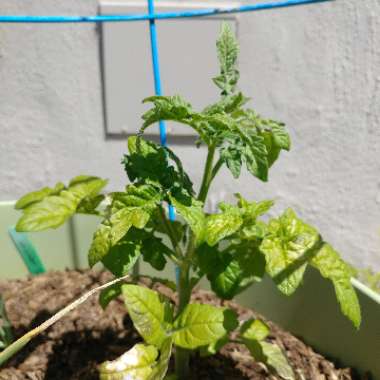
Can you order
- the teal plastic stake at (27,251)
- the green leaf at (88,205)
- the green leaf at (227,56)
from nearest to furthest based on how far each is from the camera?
the green leaf at (227,56)
the green leaf at (88,205)
the teal plastic stake at (27,251)

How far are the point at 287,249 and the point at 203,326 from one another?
0.61 feet

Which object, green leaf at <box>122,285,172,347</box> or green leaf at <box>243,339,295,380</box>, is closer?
green leaf at <box>122,285,172,347</box>

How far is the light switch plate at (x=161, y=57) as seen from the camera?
1423mm

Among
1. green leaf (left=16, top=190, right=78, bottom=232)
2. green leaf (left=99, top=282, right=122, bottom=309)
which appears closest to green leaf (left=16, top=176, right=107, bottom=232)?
green leaf (left=16, top=190, right=78, bottom=232)

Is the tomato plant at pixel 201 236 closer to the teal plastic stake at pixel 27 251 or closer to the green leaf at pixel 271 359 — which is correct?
the green leaf at pixel 271 359

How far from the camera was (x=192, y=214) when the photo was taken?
0.81 meters

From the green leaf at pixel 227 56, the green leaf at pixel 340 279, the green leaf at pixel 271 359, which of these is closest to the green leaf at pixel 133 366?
the green leaf at pixel 271 359

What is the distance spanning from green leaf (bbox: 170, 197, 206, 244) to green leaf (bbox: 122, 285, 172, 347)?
0.49 feet

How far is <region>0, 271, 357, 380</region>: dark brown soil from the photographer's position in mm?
1109

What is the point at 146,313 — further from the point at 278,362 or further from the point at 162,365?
the point at 278,362

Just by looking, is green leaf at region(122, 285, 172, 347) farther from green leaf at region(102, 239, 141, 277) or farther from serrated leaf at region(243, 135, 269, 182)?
→ serrated leaf at region(243, 135, 269, 182)

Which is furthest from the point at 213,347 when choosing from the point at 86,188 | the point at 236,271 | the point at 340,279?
the point at 86,188

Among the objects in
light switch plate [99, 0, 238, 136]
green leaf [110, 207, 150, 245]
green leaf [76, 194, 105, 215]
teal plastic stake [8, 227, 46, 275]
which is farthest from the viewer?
light switch plate [99, 0, 238, 136]

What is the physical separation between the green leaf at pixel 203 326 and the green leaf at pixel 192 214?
0.14 m
